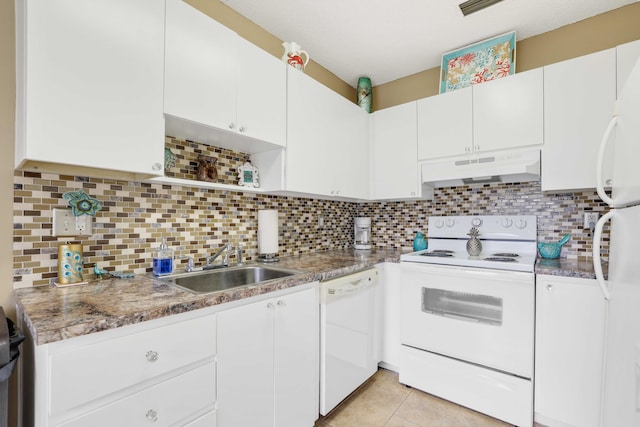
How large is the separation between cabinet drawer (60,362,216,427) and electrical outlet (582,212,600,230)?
2.41 metres

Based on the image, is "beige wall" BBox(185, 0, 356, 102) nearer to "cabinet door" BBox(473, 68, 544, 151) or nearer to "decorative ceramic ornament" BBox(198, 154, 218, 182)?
"decorative ceramic ornament" BBox(198, 154, 218, 182)

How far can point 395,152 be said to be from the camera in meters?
2.55

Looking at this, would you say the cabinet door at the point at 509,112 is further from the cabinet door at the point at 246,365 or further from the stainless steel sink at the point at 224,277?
the cabinet door at the point at 246,365

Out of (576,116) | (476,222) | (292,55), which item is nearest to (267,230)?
(292,55)

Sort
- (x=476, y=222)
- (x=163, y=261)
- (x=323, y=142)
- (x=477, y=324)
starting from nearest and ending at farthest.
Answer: (x=163, y=261)
(x=477, y=324)
(x=323, y=142)
(x=476, y=222)

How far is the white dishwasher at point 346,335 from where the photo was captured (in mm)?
1648

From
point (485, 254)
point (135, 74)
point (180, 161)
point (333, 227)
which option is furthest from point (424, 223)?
point (135, 74)

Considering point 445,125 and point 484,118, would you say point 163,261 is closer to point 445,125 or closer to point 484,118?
point 445,125

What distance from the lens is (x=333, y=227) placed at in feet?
9.13

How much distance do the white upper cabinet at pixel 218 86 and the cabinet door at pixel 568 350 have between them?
1829mm

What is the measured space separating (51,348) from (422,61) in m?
2.90

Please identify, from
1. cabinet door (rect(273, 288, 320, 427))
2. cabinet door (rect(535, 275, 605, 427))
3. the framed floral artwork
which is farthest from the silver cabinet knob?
the framed floral artwork

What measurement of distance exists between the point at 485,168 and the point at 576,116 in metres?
0.57

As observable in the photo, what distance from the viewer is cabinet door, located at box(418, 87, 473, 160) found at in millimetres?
2186
